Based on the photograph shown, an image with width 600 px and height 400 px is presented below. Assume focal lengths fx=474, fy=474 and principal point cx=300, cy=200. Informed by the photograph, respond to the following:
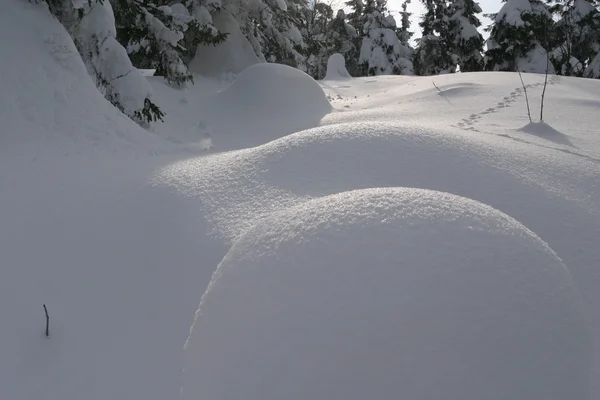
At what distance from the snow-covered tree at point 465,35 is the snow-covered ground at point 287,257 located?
18802 mm

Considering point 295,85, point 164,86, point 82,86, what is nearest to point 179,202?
point 82,86

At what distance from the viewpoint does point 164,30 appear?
8.83 metres

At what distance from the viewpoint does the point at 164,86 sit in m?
10.2

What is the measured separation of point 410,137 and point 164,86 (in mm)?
7992

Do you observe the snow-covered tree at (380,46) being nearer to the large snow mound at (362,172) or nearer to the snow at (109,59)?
the snow at (109,59)

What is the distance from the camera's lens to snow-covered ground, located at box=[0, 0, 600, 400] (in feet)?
4.75

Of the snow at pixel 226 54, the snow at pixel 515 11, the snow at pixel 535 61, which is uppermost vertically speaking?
the snow at pixel 515 11

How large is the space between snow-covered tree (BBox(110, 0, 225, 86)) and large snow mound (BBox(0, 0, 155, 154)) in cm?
278

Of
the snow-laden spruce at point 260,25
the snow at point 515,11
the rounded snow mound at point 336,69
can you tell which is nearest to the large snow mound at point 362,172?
the snow-laden spruce at point 260,25

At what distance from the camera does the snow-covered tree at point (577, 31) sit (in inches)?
756

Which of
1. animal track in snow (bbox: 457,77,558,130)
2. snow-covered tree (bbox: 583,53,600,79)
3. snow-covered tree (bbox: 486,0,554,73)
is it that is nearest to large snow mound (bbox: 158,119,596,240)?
animal track in snow (bbox: 457,77,558,130)

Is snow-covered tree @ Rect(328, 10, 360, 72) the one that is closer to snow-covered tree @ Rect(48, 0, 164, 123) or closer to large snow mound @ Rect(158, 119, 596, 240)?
snow-covered tree @ Rect(48, 0, 164, 123)

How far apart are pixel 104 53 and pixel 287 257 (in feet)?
18.8

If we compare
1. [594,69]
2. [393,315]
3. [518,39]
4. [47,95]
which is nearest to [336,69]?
[518,39]
